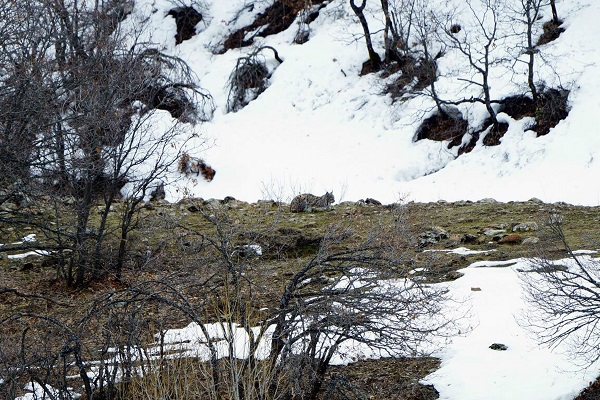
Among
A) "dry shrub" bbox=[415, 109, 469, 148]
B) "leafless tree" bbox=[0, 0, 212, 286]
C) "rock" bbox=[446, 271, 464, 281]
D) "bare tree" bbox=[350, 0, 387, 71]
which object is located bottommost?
"rock" bbox=[446, 271, 464, 281]

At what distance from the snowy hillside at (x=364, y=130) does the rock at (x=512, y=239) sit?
397 centimetres

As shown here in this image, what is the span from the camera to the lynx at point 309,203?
14250mm

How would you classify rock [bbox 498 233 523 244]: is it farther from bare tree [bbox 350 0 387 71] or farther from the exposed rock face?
the exposed rock face

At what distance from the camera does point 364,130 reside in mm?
21297

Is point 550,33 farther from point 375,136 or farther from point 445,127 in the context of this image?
point 375,136

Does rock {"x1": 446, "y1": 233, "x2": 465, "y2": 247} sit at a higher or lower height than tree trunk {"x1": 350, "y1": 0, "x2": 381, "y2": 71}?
lower

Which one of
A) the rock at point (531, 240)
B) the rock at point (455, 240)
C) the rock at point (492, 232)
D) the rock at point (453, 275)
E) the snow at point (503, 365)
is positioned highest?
the rock at point (492, 232)

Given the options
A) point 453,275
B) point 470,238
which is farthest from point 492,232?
point 453,275

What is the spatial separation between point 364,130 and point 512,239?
1048cm

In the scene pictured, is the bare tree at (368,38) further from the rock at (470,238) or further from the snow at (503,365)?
the snow at (503,365)

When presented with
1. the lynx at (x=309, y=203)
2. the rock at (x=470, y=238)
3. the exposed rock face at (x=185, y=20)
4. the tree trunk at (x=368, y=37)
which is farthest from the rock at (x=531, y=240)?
the exposed rock face at (x=185, y=20)

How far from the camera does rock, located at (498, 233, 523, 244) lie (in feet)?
36.7

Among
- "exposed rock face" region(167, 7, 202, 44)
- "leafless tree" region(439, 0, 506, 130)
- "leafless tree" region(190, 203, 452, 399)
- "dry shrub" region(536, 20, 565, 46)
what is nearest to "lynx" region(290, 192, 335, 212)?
"leafless tree" region(439, 0, 506, 130)

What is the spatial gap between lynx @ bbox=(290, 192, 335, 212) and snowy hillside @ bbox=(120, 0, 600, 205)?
56.8 inches
